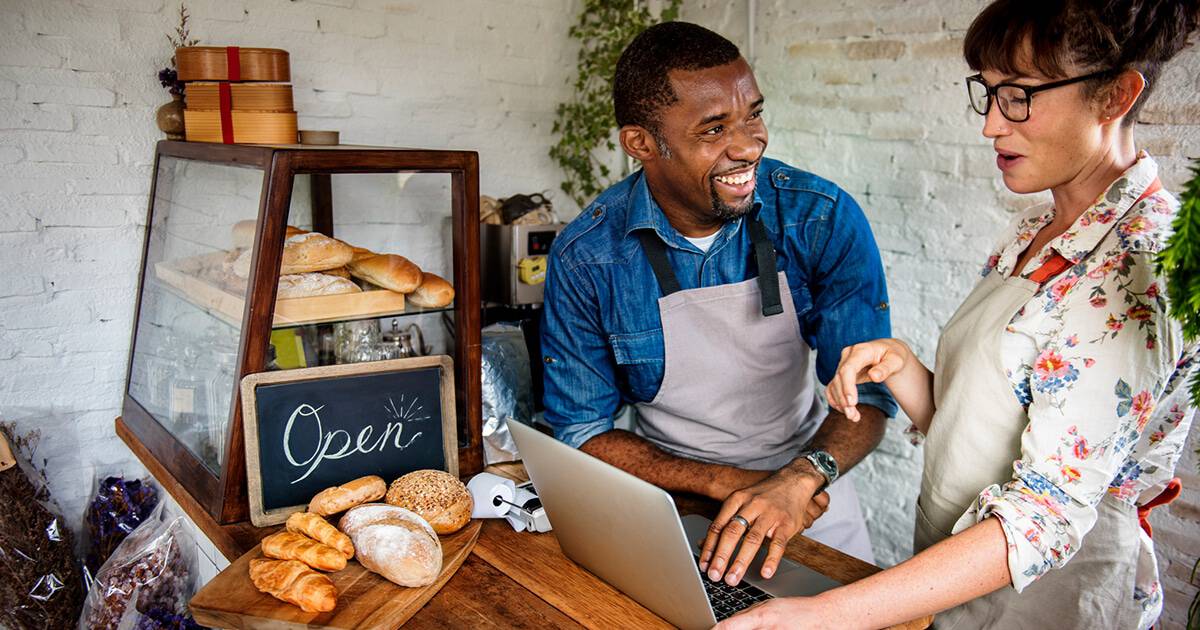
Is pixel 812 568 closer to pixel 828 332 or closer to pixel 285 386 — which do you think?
pixel 828 332

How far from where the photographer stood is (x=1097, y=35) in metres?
1.19

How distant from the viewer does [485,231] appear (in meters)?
2.76

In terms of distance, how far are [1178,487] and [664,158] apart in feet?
3.81

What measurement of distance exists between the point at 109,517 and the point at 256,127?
1.08 m

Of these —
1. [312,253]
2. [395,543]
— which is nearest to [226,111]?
[312,253]

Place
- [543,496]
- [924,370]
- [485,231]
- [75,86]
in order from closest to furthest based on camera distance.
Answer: [543,496] → [924,370] → [75,86] → [485,231]

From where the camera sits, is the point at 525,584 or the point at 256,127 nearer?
the point at 525,584

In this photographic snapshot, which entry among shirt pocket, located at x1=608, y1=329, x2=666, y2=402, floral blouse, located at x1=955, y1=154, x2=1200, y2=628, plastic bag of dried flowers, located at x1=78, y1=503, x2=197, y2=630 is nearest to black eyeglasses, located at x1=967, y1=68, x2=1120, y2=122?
floral blouse, located at x1=955, y1=154, x2=1200, y2=628

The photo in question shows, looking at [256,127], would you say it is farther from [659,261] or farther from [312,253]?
[659,261]

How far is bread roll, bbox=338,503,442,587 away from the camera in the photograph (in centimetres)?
143

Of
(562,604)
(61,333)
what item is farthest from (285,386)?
(61,333)

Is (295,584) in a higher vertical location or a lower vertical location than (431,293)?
lower

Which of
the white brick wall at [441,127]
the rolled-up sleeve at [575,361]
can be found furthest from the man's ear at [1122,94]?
the rolled-up sleeve at [575,361]

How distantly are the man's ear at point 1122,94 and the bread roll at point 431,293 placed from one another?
130 centimetres
